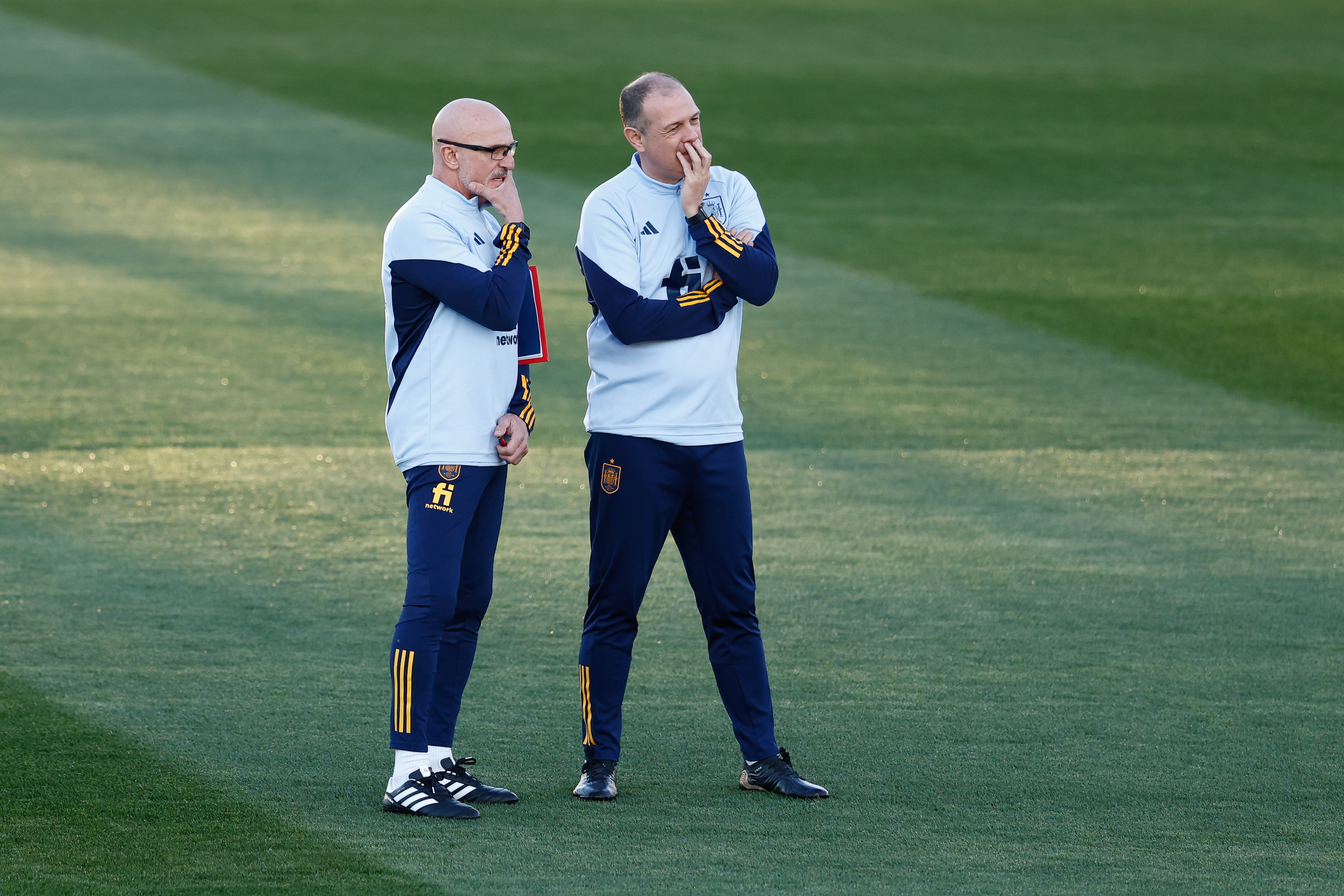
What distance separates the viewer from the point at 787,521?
7656mm

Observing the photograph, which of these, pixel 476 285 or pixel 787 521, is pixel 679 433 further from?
pixel 787 521

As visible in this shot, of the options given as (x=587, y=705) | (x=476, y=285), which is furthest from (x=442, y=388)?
(x=587, y=705)

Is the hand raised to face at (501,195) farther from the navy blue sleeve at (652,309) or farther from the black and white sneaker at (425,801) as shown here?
the black and white sneaker at (425,801)

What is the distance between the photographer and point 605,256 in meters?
4.45

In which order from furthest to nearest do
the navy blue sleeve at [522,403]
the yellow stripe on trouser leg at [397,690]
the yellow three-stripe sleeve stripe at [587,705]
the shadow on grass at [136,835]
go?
the yellow three-stripe sleeve stripe at [587,705], the navy blue sleeve at [522,403], the yellow stripe on trouser leg at [397,690], the shadow on grass at [136,835]

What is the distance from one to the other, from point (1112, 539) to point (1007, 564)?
636mm

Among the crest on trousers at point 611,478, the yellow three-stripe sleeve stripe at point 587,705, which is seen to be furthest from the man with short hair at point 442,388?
the yellow three-stripe sleeve stripe at point 587,705

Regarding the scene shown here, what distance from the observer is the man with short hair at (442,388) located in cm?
429

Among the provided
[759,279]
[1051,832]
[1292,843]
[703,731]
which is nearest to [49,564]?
[703,731]

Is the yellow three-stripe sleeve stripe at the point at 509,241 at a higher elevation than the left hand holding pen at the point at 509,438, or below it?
higher

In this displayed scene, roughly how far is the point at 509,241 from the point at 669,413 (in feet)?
1.95

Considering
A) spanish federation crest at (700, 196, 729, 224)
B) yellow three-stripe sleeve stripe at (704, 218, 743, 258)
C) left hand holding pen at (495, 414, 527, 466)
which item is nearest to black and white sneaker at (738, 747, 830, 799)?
left hand holding pen at (495, 414, 527, 466)

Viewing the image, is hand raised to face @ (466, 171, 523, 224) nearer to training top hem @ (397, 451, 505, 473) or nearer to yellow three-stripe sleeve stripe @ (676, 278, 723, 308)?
yellow three-stripe sleeve stripe @ (676, 278, 723, 308)

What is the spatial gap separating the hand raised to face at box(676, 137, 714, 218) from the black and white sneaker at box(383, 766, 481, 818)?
1549 mm
